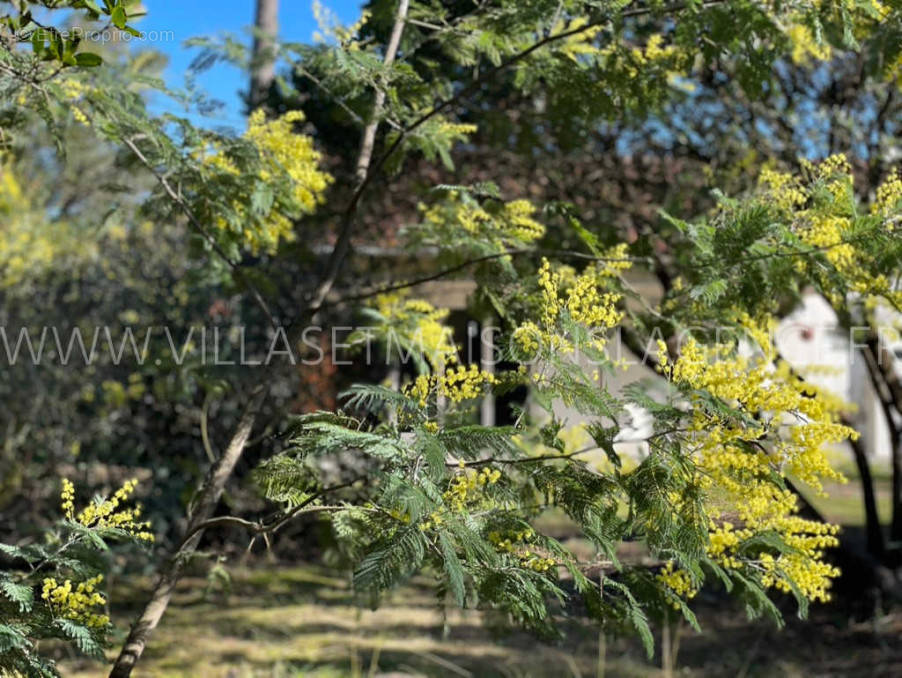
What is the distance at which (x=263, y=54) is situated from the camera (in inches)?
191

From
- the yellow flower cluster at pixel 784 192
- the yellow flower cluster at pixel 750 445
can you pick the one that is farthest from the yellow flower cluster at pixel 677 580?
the yellow flower cluster at pixel 784 192

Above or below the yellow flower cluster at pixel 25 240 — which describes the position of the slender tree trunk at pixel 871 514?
below

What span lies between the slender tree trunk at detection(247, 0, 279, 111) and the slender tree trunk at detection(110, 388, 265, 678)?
209 cm

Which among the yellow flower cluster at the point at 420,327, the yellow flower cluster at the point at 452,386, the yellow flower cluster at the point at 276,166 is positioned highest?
the yellow flower cluster at the point at 276,166

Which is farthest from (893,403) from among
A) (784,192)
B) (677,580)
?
(677,580)

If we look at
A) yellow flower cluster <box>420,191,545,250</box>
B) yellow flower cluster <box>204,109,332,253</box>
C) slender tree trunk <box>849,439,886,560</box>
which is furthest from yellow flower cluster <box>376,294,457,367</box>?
slender tree trunk <box>849,439,886,560</box>

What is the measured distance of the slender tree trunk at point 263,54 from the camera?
4844mm

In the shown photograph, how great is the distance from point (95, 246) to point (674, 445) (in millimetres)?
6007

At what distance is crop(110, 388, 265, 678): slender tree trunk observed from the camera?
3021 millimetres

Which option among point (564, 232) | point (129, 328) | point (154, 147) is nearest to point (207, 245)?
point (154, 147)

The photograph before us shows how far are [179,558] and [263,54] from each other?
283cm

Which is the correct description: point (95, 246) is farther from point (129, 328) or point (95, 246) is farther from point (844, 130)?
point (844, 130)

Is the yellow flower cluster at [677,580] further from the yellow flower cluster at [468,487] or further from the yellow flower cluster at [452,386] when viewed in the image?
the yellow flower cluster at [452,386]

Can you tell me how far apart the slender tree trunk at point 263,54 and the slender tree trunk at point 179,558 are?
2.09 meters
